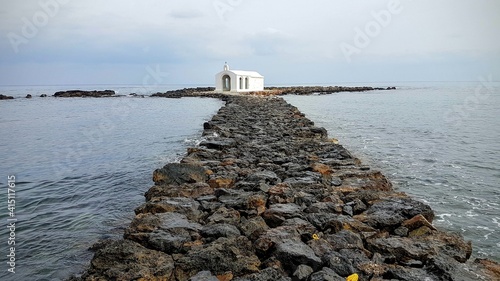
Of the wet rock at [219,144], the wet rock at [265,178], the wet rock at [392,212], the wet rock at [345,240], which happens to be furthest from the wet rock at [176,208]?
the wet rock at [219,144]

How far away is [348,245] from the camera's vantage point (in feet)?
17.2

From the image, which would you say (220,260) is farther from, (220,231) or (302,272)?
(302,272)

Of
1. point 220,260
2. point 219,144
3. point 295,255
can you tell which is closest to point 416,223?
point 295,255

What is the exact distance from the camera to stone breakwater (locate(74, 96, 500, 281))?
15.4 ft

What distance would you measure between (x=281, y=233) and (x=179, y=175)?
4.10m

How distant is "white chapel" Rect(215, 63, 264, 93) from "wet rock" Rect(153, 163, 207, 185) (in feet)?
166

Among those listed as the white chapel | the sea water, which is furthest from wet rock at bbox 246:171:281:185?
the white chapel

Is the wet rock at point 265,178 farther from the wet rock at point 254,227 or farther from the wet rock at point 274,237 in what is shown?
the wet rock at point 274,237

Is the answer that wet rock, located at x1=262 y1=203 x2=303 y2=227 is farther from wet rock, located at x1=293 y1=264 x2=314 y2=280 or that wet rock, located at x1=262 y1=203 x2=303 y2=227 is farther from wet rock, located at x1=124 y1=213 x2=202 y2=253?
wet rock, located at x1=293 y1=264 x2=314 y2=280

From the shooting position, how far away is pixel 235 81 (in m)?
59.4

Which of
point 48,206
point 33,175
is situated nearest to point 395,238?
point 48,206

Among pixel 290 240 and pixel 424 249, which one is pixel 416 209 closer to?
pixel 424 249

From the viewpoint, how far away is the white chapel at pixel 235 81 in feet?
195

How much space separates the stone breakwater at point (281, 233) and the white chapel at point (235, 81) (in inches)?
2005
